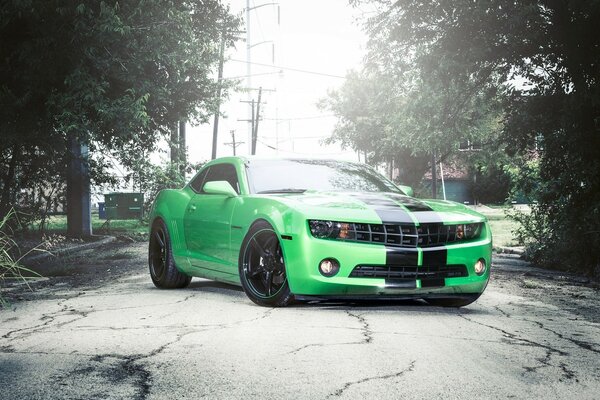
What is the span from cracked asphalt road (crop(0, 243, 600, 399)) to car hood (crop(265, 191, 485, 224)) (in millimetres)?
932

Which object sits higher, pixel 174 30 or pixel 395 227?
pixel 174 30

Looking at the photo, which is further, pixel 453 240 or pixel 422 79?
pixel 422 79

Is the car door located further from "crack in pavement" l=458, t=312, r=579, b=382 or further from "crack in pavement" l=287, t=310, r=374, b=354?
"crack in pavement" l=458, t=312, r=579, b=382

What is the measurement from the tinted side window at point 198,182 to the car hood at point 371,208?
181cm

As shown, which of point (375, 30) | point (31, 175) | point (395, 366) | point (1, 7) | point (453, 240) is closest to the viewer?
point (395, 366)

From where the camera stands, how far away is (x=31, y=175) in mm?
18547

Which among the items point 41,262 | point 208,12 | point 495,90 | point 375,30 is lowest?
point 41,262

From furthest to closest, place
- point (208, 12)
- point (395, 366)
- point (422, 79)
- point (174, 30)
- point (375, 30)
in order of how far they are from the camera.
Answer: point (208, 12) < point (375, 30) < point (422, 79) < point (174, 30) < point (395, 366)

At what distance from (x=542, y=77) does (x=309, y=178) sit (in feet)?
28.8

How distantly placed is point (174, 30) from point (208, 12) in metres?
9.09

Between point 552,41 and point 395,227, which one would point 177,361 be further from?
point 552,41

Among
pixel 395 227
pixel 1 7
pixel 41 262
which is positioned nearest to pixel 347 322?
pixel 395 227

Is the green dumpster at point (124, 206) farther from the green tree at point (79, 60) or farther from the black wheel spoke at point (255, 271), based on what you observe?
the black wheel spoke at point (255, 271)

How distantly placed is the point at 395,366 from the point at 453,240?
7.79ft
